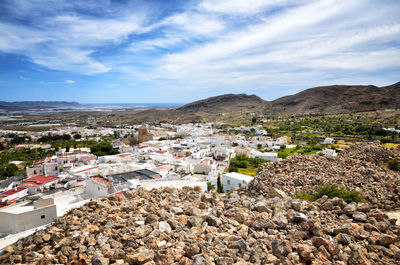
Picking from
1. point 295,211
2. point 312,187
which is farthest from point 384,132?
point 295,211

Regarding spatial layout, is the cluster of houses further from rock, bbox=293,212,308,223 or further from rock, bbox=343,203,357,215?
rock, bbox=343,203,357,215

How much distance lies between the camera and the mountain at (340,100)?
264 ft

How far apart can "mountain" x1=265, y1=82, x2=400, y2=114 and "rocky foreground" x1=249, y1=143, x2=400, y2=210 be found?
8287 centimetres

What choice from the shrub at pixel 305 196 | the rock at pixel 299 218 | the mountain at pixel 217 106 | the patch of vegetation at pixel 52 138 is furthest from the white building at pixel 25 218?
the mountain at pixel 217 106

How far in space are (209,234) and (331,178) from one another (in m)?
6.39

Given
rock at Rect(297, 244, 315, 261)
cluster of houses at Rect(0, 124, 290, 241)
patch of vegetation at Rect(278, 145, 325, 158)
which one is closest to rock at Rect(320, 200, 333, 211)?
rock at Rect(297, 244, 315, 261)

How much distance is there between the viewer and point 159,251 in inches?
151

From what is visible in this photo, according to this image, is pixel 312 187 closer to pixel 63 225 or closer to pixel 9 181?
pixel 63 225

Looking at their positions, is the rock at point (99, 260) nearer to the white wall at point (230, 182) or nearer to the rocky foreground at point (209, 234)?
the rocky foreground at point (209, 234)

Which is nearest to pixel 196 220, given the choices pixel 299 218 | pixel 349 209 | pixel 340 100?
pixel 299 218

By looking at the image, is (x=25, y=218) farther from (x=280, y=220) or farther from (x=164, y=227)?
(x=280, y=220)

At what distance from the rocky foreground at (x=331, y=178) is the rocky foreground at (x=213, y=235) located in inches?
98.4

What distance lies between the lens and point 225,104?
5664 inches

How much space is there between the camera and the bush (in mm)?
10670
